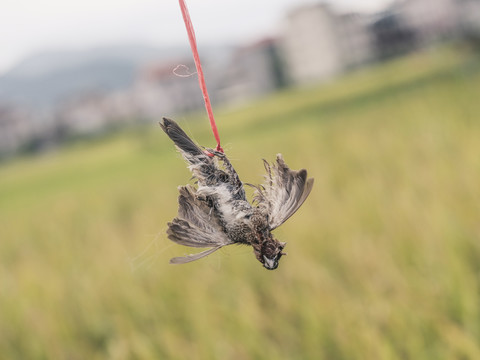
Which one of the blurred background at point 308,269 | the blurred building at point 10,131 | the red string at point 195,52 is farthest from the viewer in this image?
the blurred building at point 10,131

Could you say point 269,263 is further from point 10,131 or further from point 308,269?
point 10,131

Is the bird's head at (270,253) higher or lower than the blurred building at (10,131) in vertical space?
lower

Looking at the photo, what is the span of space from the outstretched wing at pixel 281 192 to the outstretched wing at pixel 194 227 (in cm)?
3

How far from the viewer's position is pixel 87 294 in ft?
10.9

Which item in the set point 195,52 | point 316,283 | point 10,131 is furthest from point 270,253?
point 10,131

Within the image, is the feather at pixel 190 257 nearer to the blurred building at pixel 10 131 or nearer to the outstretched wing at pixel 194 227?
the outstretched wing at pixel 194 227

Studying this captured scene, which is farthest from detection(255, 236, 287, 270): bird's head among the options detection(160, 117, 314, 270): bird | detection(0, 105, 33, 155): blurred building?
detection(0, 105, 33, 155): blurred building

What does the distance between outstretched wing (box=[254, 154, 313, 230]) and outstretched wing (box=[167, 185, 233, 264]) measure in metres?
0.03

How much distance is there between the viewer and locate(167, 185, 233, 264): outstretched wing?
0.22 m

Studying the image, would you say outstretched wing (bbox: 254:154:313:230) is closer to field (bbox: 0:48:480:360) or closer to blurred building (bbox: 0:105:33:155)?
field (bbox: 0:48:480:360)

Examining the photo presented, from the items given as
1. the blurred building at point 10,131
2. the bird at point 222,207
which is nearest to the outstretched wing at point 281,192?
the bird at point 222,207

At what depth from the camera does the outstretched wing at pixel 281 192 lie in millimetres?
236

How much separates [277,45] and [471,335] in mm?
23942

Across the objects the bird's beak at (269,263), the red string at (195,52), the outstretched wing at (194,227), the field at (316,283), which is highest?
the red string at (195,52)
